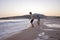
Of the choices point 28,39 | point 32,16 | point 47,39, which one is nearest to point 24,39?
point 28,39

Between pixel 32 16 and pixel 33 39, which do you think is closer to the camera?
pixel 33 39

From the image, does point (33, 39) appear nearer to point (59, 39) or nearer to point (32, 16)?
point (59, 39)

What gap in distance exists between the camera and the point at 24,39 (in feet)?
18.3

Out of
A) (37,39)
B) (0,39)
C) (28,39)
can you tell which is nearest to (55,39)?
(37,39)

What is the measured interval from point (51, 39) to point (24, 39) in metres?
1.04

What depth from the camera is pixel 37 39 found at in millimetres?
5648

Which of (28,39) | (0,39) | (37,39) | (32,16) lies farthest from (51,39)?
(32,16)

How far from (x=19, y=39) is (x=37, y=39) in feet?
2.28

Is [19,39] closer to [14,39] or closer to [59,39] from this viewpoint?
[14,39]

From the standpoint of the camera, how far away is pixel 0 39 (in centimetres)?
589

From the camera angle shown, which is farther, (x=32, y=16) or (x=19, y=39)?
(x=32, y=16)

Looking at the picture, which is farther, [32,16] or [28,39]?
[32,16]

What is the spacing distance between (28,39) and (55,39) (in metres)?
1.04

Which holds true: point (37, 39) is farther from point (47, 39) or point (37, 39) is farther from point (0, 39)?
point (0, 39)
